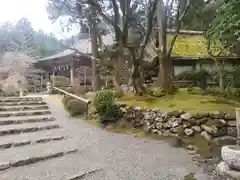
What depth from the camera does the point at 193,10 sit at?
1335 centimetres

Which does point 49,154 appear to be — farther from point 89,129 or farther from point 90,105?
point 90,105

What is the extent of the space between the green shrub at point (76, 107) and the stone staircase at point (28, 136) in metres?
0.89

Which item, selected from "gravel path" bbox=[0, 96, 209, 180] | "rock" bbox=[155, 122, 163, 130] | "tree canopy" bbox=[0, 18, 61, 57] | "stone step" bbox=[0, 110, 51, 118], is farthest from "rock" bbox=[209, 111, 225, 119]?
"tree canopy" bbox=[0, 18, 61, 57]

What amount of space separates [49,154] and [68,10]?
10.3m

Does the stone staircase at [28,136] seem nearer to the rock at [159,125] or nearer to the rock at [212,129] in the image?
the rock at [159,125]

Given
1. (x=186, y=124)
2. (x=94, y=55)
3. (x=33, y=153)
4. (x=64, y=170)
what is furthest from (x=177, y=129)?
(x=94, y=55)

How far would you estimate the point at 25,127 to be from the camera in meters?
8.23

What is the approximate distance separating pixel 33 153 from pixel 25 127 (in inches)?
97.5

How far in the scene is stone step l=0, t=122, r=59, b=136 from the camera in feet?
25.4

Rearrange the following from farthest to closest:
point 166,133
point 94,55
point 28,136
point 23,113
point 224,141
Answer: point 94,55, point 23,113, point 166,133, point 28,136, point 224,141

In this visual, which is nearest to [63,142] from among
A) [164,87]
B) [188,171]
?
[188,171]

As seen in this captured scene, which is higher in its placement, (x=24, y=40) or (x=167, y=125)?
(x=24, y=40)

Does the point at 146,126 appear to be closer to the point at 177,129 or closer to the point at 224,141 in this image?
the point at 177,129

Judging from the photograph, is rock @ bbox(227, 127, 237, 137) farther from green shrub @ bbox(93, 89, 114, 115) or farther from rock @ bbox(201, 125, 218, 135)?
green shrub @ bbox(93, 89, 114, 115)
